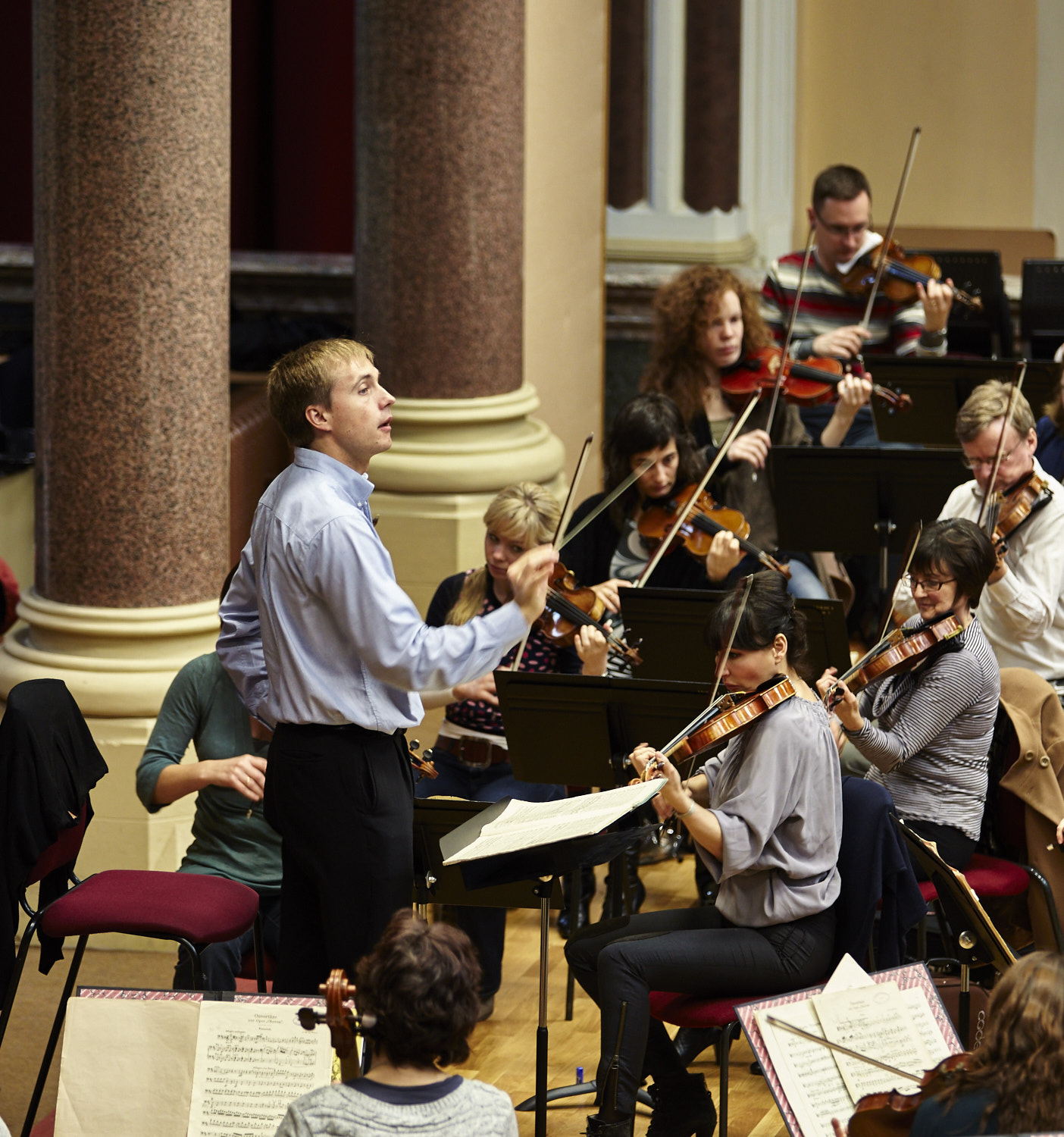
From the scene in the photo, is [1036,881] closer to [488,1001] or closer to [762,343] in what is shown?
[488,1001]

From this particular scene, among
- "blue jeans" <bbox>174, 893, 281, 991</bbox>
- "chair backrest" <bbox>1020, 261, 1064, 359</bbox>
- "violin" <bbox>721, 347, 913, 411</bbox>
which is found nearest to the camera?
"blue jeans" <bbox>174, 893, 281, 991</bbox>

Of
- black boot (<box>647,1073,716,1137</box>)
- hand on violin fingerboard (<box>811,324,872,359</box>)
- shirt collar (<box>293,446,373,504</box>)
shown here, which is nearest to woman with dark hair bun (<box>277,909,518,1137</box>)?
shirt collar (<box>293,446,373,504</box>)

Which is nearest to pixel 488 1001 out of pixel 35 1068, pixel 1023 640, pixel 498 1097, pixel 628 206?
pixel 35 1068

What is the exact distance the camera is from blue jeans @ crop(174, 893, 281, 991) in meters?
3.36

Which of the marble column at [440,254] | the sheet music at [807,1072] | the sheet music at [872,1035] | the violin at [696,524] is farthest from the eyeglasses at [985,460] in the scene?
the sheet music at [807,1072]

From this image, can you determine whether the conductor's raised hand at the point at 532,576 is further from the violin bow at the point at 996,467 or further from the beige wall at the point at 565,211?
the beige wall at the point at 565,211

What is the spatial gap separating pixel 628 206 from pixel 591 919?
424 cm

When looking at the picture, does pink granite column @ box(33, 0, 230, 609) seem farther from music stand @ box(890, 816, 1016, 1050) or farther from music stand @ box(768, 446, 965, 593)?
music stand @ box(890, 816, 1016, 1050)

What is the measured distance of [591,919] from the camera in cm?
470

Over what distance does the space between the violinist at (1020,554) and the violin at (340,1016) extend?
243 centimetres

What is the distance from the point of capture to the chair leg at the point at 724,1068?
313 centimetres

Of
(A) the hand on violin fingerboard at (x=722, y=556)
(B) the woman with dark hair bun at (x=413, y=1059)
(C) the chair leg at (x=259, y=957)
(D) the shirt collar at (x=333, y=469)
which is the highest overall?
(D) the shirt collar at (x=333, y=469)

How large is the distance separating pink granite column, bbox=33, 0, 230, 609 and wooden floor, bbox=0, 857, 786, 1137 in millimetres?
914

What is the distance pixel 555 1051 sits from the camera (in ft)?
13.0
